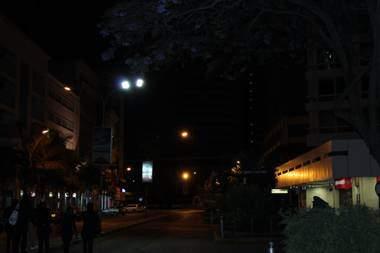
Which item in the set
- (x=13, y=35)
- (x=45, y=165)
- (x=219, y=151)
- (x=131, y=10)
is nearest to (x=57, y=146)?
(x=45, y=165)

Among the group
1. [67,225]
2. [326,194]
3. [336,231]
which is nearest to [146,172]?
[326,194]

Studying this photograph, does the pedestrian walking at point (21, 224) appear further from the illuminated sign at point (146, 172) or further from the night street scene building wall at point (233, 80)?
the illuminated sign at point (146, 172)

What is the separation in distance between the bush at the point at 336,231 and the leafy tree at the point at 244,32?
1873 mm

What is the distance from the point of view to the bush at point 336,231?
33.1 feet

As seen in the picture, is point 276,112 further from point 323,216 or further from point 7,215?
point 323,216

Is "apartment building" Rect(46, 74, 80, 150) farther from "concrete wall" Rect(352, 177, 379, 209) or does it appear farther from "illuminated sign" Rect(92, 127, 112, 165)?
"illuminated sign" Rect(92, 127, 112, 165)

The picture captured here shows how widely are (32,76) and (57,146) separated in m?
Answer: 10.1

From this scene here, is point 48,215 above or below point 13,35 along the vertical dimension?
below

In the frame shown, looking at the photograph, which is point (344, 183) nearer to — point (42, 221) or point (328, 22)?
point (42, 221)

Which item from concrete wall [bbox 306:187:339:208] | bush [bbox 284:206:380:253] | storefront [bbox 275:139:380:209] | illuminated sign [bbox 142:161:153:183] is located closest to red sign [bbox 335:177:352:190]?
storefront [bbox 275:139:380:209]

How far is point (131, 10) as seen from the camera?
11.4 metres

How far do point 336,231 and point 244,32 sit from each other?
15.5ft

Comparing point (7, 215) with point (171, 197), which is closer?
point (7, 215)

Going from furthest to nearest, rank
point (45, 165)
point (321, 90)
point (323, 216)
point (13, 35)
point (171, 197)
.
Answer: point (171, 197)
point (321, 90)
point (13, 35)
point (45, 165)
point (323, 216)
